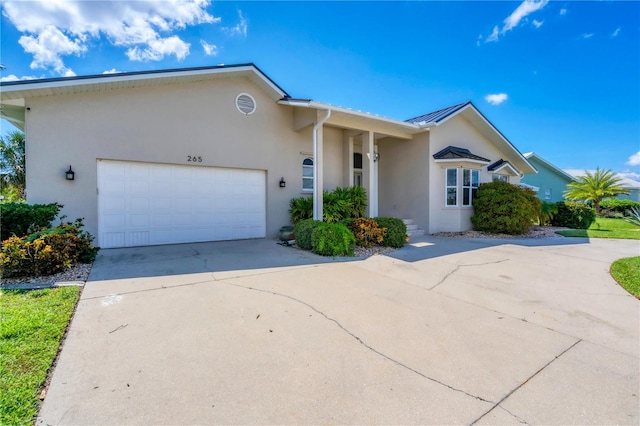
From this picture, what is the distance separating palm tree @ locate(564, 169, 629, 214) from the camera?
1991 cm

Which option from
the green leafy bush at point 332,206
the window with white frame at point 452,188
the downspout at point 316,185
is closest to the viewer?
the downspout at point 316,185

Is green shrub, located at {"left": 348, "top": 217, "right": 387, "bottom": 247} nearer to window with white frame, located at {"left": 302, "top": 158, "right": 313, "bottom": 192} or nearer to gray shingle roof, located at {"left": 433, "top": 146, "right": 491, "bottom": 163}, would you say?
window with white frame, located at {"left": 302, "top": 158, "right": 313, "bottom": 192}

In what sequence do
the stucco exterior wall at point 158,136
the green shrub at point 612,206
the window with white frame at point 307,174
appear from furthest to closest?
the green shrub at point 612,206, the window with white frame at point 307,174, the stucco exterior wall at point 158,136

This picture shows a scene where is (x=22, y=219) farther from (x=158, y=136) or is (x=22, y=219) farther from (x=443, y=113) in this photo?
(x=443, y=113)

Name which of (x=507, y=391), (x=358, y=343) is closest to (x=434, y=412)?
(x=507, y=391)

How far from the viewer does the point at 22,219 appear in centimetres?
586

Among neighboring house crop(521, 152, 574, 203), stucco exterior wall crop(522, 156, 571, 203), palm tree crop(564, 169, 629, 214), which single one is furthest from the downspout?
stucco exterior wall crop(522, 156, 571, 203)

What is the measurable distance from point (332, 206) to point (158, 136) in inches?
225

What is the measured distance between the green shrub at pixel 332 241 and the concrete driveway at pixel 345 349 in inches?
64.7

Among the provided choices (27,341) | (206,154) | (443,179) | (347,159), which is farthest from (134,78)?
(443,179)

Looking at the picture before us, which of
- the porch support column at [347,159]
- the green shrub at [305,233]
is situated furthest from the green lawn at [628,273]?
the porch support column at [347,159]

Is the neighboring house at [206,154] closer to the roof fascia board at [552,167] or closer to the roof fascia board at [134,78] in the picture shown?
the roof fascia board at [134,78]

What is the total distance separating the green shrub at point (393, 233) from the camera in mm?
8477

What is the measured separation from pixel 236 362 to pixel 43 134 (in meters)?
7.97
